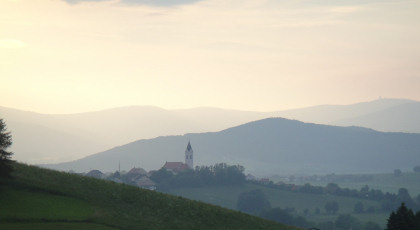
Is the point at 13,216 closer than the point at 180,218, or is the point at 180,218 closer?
the point at 13,216

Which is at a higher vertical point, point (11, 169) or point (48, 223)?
point (11, 169)

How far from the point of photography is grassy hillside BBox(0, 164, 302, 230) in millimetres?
47222

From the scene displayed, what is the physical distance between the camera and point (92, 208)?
54.0 meters

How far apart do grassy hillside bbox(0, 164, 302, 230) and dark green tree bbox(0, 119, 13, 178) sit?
3.01 feet

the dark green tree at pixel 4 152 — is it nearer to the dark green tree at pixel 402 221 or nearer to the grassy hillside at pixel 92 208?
Answer: the grassy hillside at pixel 92 208

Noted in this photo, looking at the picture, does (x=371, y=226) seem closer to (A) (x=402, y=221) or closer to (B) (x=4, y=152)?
(A) (x=402, y=221)

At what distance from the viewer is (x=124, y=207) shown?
5784 centimetres

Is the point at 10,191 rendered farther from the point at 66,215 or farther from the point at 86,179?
the point at 86,179

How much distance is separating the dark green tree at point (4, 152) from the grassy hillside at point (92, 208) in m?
0.92

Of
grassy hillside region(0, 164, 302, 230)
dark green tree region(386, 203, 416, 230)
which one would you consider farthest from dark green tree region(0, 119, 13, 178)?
dark green tree region(386, 203, 416, 230)

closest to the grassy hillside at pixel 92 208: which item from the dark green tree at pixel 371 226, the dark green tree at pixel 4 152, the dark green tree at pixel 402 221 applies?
the dark green tree at pixel 4 152

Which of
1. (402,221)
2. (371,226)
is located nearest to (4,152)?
(402,221)

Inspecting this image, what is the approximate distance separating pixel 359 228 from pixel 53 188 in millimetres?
148182

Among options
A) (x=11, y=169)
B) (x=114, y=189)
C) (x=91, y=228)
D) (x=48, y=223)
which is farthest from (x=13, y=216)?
(x=114, y=189)
